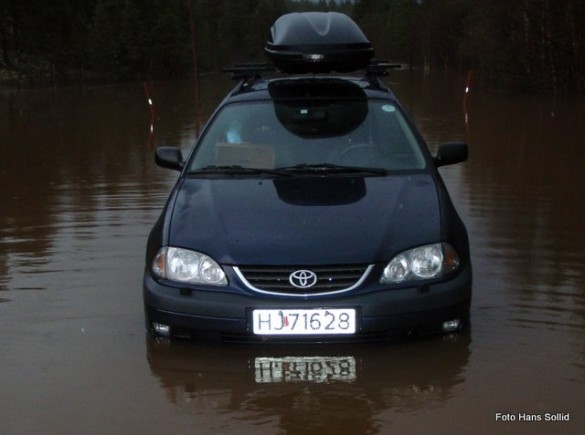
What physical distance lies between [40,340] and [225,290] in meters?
1.40

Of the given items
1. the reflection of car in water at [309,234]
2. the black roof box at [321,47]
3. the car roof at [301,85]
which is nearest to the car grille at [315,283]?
the reflection of car in water at [309,234]

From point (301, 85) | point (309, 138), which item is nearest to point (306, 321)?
point (309, 138)

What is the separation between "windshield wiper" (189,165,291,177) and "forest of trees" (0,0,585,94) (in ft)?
65.5

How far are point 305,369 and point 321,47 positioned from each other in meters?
2.71

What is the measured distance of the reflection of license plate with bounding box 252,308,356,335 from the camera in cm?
410

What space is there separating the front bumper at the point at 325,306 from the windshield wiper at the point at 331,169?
993 mm

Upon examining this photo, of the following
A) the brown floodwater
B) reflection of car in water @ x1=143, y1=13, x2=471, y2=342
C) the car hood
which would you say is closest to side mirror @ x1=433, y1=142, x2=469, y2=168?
reflection of car in water @ x1=143, y1=13, x2=471, y2=342

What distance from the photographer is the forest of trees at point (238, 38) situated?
1404 inches

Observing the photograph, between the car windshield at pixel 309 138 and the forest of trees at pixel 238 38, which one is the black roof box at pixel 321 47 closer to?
the car windshield at pixel 309 138

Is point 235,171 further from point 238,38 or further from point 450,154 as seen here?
point 238,38

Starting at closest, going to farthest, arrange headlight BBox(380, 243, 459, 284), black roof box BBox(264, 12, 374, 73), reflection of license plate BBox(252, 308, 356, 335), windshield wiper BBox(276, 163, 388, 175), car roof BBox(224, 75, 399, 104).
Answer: reflection of license plate BBox(252, 308, 356, 335), headlight BBox(380, 243, 459, 284), windshield wiper BBox(276, 163, 388, 175), car roof BBox(224, 75, 399, 104), black roof box BBox(264, 12, 374, 73)

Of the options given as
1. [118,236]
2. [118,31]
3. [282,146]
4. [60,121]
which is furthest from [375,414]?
[118,31]

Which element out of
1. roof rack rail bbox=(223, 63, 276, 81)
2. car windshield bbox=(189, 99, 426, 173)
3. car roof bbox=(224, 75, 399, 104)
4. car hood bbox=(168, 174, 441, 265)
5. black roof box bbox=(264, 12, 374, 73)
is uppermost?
black roof box bbox=(264, 12, 374, 73)

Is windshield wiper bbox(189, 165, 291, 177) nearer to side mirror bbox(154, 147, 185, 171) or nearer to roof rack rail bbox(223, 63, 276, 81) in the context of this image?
side mirror bbox(154, 147, 185, 171)
